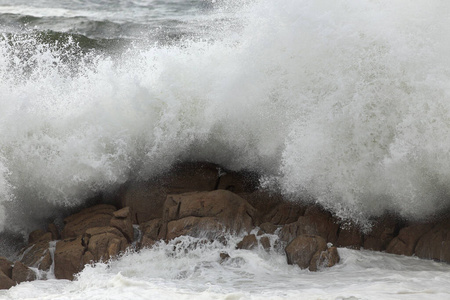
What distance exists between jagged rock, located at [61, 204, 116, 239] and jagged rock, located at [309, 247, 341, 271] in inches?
84.5

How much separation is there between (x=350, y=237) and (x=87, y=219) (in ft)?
8.94

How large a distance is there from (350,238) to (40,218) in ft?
11.1

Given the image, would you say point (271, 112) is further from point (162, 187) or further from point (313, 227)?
point (162, 187)

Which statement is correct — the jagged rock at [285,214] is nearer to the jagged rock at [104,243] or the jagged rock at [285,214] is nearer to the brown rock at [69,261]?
the jagged rock at [104,243]

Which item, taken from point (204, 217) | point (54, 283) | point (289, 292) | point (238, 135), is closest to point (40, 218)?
point (54, 283)

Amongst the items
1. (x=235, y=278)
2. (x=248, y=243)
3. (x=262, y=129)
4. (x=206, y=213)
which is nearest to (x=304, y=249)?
(x=248, y=243)

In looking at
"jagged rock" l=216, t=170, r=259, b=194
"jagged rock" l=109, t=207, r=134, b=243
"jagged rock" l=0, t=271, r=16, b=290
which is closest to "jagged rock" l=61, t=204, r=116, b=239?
"jagged rock" l=109, t=207, r=134, b=243

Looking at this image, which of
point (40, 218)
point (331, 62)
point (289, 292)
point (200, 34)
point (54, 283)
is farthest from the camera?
point (200, 34)

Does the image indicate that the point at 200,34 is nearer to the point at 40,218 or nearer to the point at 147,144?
the point at 147,144

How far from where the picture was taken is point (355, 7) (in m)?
4.83

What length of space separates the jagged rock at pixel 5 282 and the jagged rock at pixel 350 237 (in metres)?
3.04

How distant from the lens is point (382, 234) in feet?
14.6

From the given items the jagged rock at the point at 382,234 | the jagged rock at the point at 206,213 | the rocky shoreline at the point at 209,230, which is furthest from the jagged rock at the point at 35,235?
the jagged rock at the point at 382,234

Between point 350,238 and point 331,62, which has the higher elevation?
point 331,62
